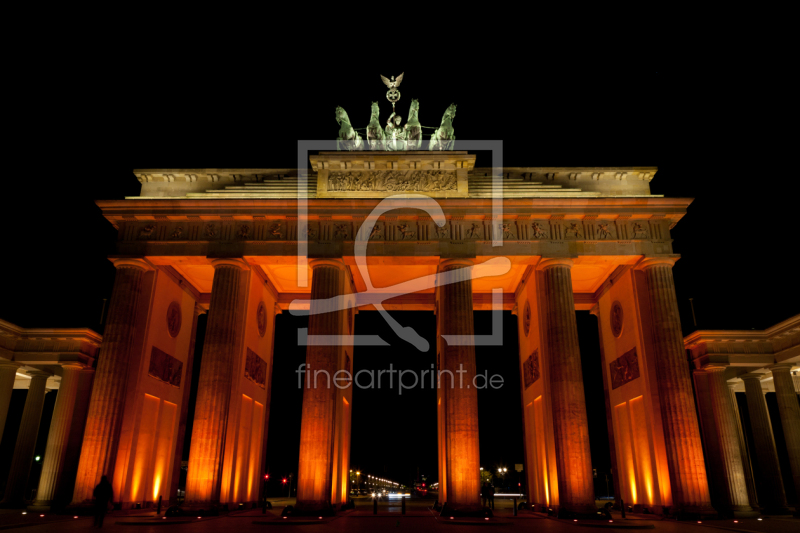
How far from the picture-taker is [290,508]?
21.5 m

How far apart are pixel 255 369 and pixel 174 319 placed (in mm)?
4878

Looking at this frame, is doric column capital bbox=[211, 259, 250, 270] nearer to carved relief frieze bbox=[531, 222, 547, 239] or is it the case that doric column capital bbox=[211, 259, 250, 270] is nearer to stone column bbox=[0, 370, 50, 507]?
carved relief frieze bbox=[531, 222, 547, 239]

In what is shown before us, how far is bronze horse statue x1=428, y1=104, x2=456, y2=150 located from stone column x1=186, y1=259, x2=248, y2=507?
10877 mm

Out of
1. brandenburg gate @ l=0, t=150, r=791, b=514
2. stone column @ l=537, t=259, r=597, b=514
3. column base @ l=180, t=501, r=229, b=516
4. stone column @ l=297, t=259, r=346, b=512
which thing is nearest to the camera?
column base @ l=180, t=501, r=229, b=516

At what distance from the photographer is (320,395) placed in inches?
896

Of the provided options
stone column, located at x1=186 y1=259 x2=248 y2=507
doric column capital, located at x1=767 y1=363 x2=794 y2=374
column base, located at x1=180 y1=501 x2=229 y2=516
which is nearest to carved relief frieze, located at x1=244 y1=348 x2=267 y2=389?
stone column, located at x1=186 y1=259 x2=248 y2=507

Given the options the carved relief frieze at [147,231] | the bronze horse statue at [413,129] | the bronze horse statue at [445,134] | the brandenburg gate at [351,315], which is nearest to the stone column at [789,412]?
the brandenburg gate at [351,315]

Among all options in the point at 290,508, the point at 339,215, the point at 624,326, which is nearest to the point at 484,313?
the point at 624,326

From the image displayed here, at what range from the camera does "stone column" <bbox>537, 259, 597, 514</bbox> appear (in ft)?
70.5

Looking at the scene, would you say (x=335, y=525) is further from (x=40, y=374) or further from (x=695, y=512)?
(x=40, y=374)

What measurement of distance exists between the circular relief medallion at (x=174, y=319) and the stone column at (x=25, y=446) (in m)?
9.69

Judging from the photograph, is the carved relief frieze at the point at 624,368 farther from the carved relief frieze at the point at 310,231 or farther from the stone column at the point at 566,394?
the carved relief frieze at the point at 310,231

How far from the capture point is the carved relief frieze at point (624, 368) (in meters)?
25.3

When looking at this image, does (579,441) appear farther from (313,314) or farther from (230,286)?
(230,286)
